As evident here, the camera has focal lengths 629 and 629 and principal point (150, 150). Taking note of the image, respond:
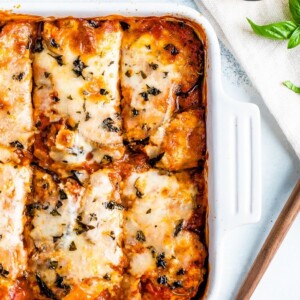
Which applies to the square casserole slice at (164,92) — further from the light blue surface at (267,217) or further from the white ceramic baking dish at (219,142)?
the light blue surface at (267,217)

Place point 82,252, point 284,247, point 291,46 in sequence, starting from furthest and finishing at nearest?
point 284,247 → point 291,46 → point 82,252

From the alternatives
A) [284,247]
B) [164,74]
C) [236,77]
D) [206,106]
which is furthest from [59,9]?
[284,247]

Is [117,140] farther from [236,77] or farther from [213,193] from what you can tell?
[236,77]

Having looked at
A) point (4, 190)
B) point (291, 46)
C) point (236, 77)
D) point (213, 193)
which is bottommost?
point (4, 190)

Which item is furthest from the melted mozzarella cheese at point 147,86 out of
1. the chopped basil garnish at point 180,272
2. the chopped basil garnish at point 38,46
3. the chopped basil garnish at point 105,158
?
the chopped basil garnish at point 180,272

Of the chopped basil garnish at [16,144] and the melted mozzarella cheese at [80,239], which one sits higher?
the chopped basil garnish at [16,144]

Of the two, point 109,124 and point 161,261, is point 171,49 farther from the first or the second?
point 161,261
